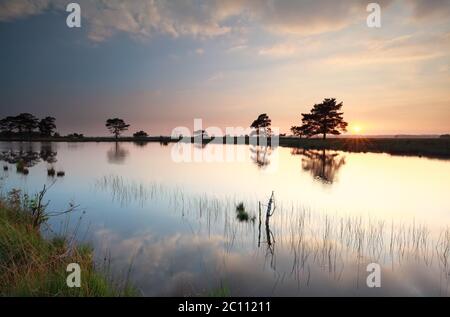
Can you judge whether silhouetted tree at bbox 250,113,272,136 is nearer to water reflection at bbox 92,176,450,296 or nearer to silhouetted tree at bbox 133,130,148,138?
silhouetted tree at bbox 133,130,148,138

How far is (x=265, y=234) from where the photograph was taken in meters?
11.0

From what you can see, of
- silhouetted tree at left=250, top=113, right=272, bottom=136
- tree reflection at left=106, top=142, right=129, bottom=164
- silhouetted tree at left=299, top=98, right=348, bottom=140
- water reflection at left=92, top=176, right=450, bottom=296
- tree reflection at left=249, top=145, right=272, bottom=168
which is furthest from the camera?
silhouetted tree at left=250, top=113, right=272, bottom=136

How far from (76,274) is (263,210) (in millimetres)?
10666

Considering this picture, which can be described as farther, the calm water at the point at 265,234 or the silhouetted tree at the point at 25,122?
the silhouetted tree at the point at 25,122

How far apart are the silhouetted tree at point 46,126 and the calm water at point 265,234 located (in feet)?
364

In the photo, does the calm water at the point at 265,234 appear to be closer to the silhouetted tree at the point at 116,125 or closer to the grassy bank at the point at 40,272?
the grassy bank at the point at 40,272

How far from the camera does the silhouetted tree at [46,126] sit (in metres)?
116

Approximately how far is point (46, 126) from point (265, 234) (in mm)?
131414

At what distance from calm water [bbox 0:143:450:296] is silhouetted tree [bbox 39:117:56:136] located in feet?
364

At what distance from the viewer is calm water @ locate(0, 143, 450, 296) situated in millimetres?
7484

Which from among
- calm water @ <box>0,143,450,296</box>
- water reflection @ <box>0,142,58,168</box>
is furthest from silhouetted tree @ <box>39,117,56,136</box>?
calm water @ <box>0,143,450,296</box>

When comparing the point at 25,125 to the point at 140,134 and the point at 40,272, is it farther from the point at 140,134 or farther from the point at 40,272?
the point at 40,272

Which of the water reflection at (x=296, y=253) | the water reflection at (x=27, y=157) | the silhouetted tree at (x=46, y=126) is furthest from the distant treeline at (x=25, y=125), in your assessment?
the water reflection at (x=296, y=253)
